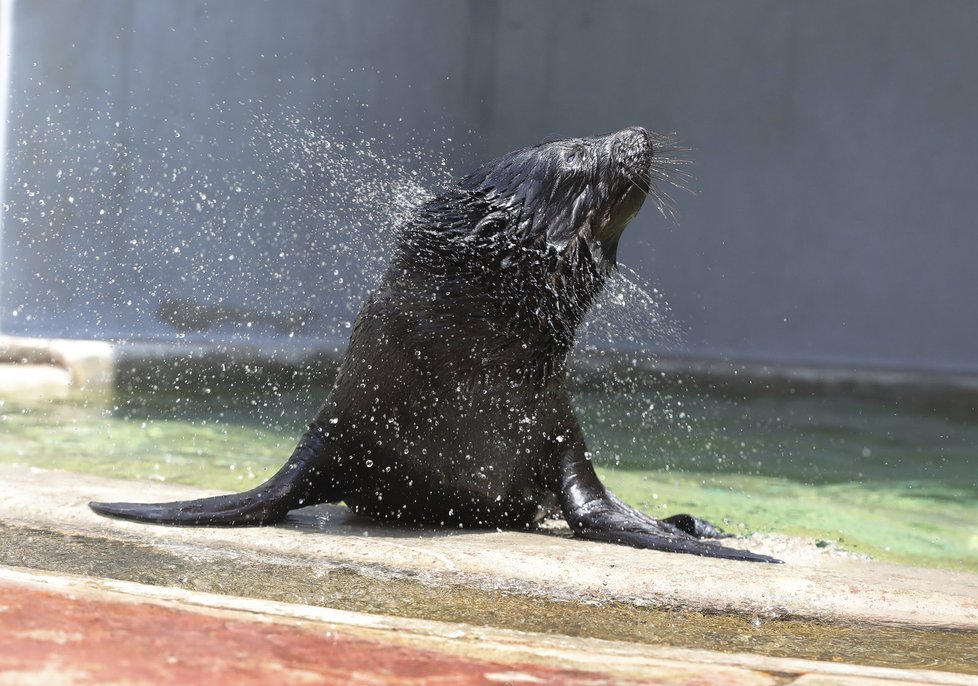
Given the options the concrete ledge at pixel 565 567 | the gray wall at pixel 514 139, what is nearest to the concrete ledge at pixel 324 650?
the concrete ledge at pixel 565 567

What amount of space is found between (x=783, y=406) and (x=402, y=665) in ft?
27.9

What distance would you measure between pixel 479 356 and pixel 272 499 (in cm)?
76

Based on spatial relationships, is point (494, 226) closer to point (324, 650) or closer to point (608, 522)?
point (608, 522)

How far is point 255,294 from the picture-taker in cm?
1145

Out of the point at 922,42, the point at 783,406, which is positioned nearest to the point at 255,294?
the point at 783,406

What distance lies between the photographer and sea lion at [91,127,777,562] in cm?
365

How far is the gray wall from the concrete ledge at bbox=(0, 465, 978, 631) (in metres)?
7.05

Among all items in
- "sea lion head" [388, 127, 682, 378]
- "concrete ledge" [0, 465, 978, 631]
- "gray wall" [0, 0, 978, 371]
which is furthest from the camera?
"gray wall" [0, 0, 978, 371]

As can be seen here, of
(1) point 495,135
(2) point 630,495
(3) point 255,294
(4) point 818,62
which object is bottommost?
(2) point 630,495

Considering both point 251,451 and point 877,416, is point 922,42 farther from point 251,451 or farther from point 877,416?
point 251,451

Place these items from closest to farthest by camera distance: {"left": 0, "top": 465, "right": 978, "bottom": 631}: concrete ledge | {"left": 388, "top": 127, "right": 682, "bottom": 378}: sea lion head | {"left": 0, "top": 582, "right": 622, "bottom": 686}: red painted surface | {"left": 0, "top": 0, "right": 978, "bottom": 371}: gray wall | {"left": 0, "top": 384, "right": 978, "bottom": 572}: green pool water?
1. {"left": 0, "top": 582, "right": 622, "bottom": 686}: red painted surface
2. {"left": 0, "top": 465, "right": 978, "bottom": 631}: concrete ledge
3. {"left": 388, "top": 127, "right": 682, "bottom": 378}: sea lion head
4. {"left": 0, "top": 384, "right": 978, "bottom": 572}: green pool water
5. {"left": 0, "top": 0, "right": 978, "bottom": 371}: gray wall

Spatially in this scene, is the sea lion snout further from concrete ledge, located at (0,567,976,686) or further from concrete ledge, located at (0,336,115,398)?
concrete ledge, located at (0,336,115,398)

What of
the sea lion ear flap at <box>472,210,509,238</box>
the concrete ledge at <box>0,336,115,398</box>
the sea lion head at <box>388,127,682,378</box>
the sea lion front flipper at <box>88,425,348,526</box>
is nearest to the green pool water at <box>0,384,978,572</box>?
the concrete ledge at <box>0,336,115,398</box>

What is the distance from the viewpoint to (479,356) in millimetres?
3676
